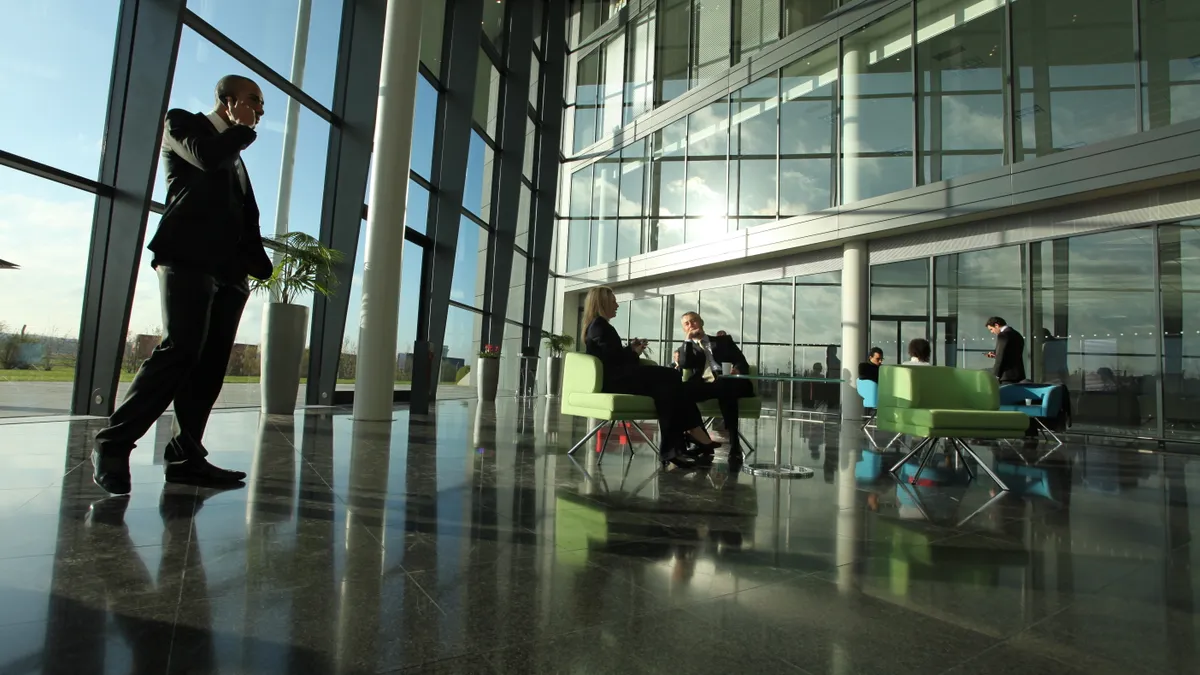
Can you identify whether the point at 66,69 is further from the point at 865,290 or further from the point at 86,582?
the point at 865,290

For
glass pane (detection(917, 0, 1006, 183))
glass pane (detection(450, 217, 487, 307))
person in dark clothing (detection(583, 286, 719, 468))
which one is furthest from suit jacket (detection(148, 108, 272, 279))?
glass pane (detection(917, 0, 1006, 183))

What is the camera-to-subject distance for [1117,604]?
5.82ft

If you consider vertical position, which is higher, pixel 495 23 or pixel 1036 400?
pixel 495 23

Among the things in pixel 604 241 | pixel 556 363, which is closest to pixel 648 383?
pixel 556 363

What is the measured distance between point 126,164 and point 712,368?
195 inches

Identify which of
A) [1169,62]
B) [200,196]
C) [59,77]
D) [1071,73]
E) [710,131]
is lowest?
[200,196]

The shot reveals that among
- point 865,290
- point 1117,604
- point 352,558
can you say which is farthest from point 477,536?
point 865,290

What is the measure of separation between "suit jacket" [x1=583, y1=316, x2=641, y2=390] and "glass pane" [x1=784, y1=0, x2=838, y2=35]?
9.62m

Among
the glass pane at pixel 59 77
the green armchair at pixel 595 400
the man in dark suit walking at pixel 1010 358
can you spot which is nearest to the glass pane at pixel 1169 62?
the man in dark suit walking at pixel 1010 358

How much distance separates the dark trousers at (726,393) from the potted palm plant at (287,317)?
4179 mm

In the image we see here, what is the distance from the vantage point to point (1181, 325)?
7609mm

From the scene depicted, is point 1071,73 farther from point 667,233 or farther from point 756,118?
point 667,233

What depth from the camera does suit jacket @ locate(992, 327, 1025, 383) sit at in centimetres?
742

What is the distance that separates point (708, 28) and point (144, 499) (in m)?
14.5
